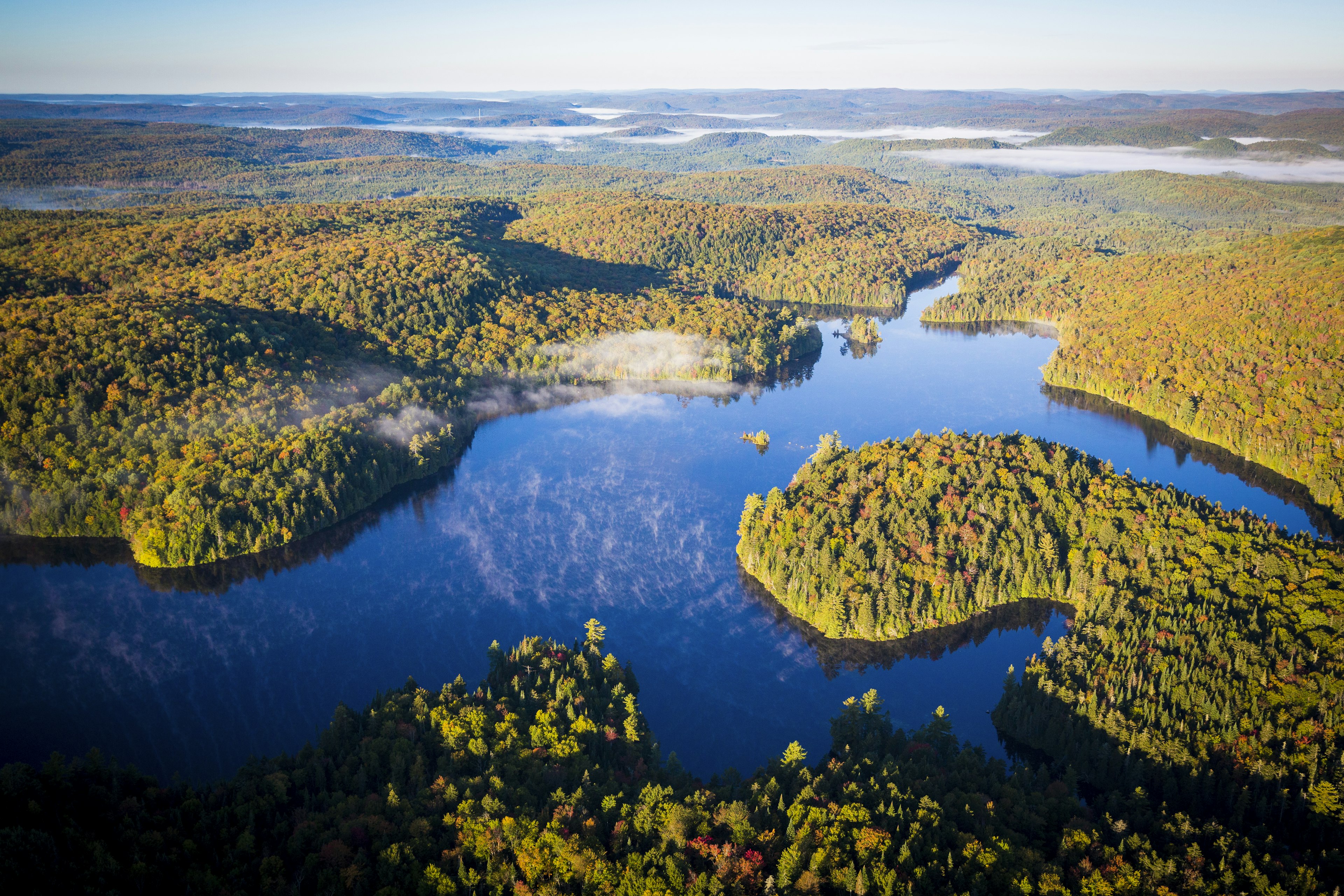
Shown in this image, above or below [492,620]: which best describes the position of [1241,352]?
above

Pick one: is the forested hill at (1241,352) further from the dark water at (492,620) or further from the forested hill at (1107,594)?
the forested hill at (1107,594)

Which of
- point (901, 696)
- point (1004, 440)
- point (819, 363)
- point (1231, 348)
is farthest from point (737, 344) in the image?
point (901, 696)

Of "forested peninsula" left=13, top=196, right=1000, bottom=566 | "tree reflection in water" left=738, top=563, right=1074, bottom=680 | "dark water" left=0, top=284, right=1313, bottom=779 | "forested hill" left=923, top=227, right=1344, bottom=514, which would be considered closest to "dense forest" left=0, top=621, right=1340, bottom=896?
"dark water" left=0, top=284, right=1313, bottom=779

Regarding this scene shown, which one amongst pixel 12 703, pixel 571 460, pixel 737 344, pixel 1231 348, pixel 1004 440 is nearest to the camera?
pixel 12 703

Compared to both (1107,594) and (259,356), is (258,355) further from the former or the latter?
(1107,594)

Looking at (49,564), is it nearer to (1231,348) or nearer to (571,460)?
(571,460)

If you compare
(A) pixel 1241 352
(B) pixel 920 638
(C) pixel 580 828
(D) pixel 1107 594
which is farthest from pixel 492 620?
(A) pixel 1241 352
